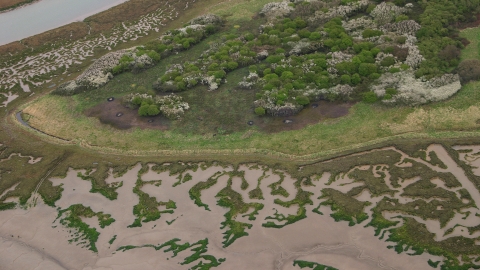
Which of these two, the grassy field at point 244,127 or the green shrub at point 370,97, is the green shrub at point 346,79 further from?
the grassy field at point 244,127

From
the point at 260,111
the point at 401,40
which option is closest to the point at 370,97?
the point at 260,111

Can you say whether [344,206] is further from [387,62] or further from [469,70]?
[469,70]

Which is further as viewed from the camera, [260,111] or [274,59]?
[274,59]

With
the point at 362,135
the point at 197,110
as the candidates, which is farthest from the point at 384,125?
the point at 197,110

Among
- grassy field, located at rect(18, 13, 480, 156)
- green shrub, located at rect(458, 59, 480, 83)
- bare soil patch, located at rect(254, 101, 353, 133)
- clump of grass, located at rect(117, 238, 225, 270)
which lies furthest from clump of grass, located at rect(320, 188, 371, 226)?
green shrub, located at rect(458, 59, 480, 83)

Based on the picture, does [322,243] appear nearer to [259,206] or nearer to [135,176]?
[259,206]

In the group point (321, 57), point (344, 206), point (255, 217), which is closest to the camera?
point (344, 206)

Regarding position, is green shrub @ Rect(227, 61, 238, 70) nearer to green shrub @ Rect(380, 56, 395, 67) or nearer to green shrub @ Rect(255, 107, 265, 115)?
green shrub @ Rect(255, 107, 265, 115)
